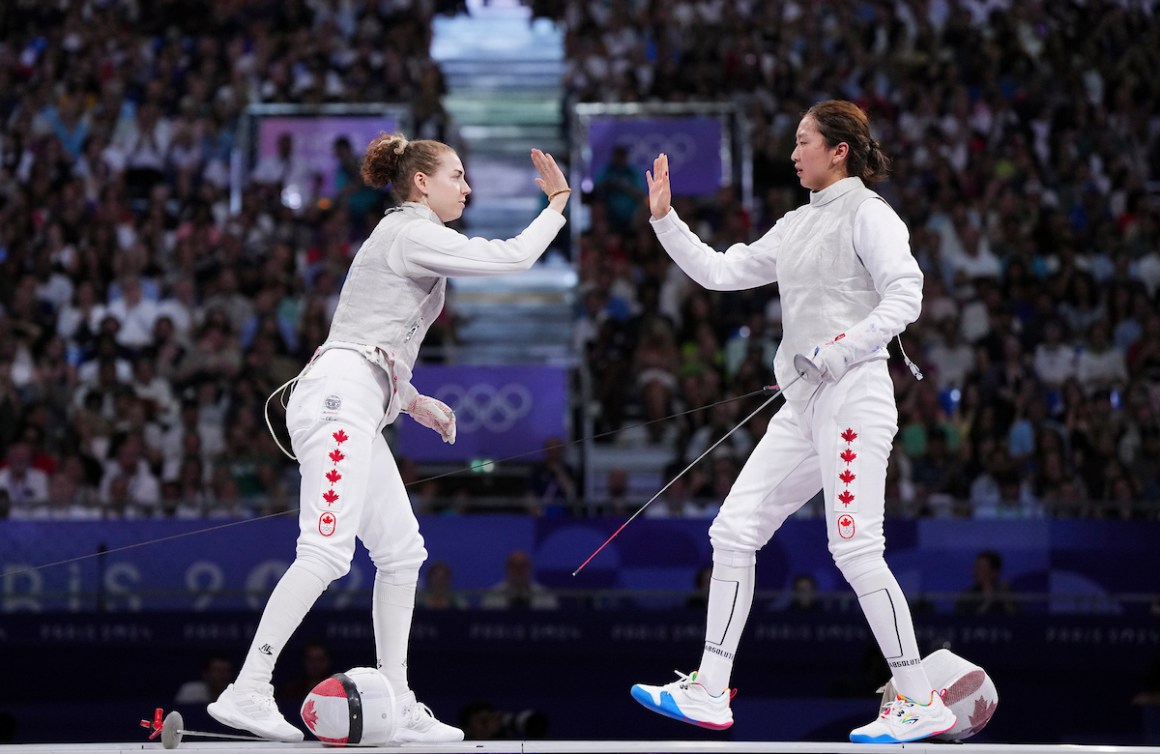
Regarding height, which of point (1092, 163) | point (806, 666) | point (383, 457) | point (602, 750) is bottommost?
point (806, 666)

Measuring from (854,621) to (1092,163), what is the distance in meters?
6.30

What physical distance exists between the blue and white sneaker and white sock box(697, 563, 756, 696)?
0.10ft

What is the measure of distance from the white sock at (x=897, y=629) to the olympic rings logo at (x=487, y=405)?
16.8 ft

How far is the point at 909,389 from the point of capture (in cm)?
945

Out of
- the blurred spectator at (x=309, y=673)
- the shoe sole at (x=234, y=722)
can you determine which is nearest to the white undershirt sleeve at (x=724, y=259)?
the shoe sole at (x=234, y=722)

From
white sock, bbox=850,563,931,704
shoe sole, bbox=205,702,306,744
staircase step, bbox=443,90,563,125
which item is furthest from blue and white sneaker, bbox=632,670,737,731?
staircase step, bbox=443,90,563,125

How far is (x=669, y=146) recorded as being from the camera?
11953mm

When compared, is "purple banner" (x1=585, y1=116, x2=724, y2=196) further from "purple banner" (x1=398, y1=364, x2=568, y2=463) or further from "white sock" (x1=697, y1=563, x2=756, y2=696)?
"white sock" (x1=697, y1=563, x2=756, y2=696)

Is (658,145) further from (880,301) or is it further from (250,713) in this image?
(250,713)

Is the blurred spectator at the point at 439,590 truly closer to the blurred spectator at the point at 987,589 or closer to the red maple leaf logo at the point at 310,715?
the blurred spectator at the point at 987,589

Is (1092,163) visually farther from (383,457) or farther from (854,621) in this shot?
(383,457)

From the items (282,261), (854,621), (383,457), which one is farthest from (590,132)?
(383,457)

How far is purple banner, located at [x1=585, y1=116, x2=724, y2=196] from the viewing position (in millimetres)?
11914

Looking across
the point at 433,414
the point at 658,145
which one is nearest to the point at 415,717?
the point at 433,414
